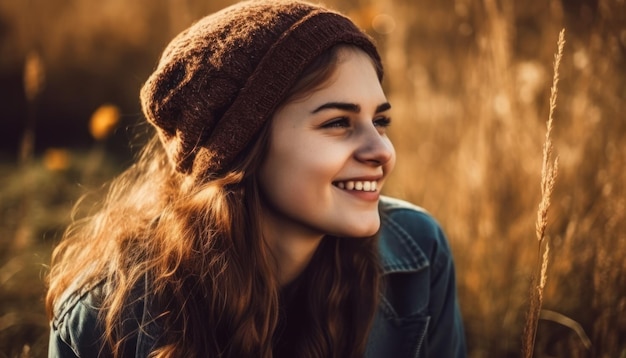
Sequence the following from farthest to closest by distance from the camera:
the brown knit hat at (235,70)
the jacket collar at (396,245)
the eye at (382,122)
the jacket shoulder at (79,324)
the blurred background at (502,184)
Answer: the blurred background at (502,184) → the jacket collar at (396,245) → the eye at (382,122) → the jacket shoulder at (79,324) → the brown knit hat at (235,70)

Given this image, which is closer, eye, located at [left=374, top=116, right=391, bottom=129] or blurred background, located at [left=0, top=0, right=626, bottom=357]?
eye, located at [left=374, top=116, right=391, bottom=129]

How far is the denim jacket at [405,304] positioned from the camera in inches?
78.7

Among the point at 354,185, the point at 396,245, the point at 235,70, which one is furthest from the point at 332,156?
the point at 396,245

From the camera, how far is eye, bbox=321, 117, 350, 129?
1894 mm

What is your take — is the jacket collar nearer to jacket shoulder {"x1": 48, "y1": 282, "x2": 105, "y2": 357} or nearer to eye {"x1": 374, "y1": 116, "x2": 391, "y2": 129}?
eye {"x1": 374, "y1": 116, "x2": 391, "y2": 129}

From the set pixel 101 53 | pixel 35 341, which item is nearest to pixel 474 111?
pixel 35 341

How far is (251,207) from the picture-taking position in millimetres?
1978

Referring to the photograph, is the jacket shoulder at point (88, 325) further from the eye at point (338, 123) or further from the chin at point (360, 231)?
the eye at point (338, 123)

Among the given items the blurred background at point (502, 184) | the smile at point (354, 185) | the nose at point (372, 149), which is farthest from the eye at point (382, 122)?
the blurred background at point (502, 184)

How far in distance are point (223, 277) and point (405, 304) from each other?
78cm

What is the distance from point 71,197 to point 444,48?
378 centimetres

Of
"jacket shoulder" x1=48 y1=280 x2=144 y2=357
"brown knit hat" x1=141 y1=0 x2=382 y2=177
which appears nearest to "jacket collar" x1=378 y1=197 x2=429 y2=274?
"brown knit hat" x1=141 y1=0 x2=382 y2=177

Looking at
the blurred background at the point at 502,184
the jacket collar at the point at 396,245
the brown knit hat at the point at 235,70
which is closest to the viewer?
the brown knit hat at the point at 235,70

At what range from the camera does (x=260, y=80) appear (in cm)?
183
